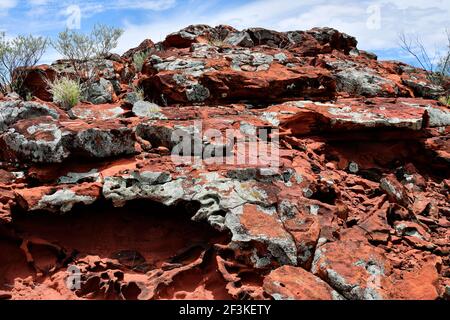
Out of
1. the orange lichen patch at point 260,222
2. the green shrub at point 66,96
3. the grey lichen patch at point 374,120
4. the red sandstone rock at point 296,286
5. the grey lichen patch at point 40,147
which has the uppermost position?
the green shrub at point 66,96

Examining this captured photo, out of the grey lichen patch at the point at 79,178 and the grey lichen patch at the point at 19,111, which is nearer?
the grey lichen patch at the point at 79,178

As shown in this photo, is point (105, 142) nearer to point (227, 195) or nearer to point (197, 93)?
point (227, 195)

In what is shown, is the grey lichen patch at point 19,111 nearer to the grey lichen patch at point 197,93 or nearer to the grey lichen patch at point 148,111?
the grey lichen patch at point 148,111

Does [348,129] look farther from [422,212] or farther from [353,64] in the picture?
[353,64]

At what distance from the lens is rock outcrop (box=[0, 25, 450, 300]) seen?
3.81m

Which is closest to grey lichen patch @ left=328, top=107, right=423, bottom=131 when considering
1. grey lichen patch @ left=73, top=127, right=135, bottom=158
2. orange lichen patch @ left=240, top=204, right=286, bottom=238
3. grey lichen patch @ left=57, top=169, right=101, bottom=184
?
orange lichen patch @ left=240, top=204, right=286, bottom=238

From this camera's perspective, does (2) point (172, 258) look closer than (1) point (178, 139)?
Yes

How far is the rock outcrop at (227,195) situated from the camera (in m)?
3.81

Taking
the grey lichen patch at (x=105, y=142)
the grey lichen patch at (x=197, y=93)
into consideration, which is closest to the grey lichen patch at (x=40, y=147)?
the grey lichen patch at (x=105, y=142)

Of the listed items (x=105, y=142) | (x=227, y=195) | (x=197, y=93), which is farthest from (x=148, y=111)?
(x=227, y=195)

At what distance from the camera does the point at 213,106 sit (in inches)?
274

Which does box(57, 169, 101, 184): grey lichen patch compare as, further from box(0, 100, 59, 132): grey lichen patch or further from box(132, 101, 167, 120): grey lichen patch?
box(0, 100, 59, 132): grey lichen patch

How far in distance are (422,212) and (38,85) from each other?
8642 millimetres
